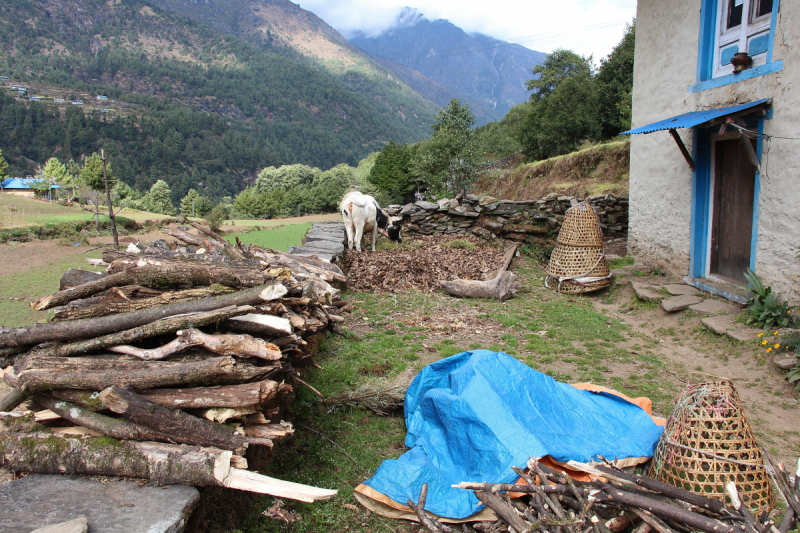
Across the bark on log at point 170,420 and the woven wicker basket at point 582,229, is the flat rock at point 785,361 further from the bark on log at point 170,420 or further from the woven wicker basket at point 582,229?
the bark on log at point 170,420

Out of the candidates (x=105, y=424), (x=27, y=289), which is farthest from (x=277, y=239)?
(x=105, y=424)

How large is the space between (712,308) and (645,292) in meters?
1.21

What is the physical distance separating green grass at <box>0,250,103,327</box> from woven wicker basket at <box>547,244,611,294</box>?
8.13 metres

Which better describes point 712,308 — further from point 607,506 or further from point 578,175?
point 578,175

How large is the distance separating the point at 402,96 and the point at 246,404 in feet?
627

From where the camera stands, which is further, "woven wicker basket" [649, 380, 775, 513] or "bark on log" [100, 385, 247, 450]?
"woven wicker basket" [649, 380, 775, 513]

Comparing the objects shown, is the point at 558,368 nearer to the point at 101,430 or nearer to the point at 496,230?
the point at 101,430

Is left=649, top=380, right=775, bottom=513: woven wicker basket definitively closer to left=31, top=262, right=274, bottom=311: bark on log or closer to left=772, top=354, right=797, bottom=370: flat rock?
left=772, top=354, right=797, bottom=370: flat rock

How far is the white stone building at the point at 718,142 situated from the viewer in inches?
221

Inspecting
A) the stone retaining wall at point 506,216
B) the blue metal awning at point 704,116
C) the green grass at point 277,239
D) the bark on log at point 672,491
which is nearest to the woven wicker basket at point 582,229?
the blue metal awning at point 704,116

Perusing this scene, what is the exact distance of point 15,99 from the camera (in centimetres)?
8625

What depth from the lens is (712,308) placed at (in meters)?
6.24

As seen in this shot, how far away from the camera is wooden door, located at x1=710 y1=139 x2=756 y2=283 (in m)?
6.55

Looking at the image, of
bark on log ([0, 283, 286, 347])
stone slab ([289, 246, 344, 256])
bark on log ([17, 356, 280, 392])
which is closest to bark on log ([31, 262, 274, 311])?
bark on log ([0, 283, 286, 347])
